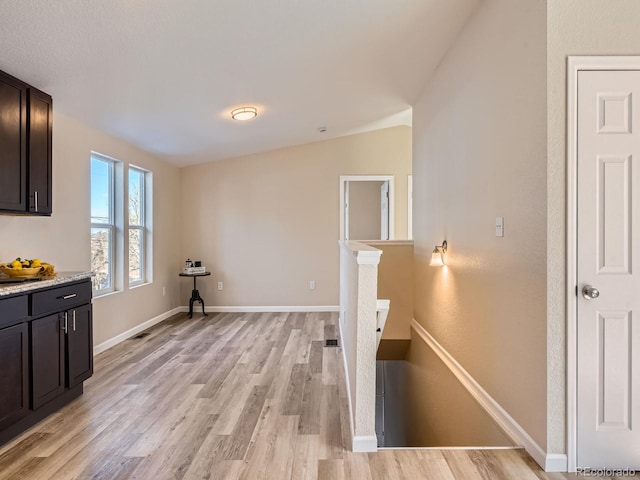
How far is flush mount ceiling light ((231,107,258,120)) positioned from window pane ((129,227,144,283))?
7.13ft

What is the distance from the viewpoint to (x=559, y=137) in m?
1.97

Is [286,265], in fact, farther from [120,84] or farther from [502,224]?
[502,224]

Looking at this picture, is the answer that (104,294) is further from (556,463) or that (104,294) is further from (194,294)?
(556,463)

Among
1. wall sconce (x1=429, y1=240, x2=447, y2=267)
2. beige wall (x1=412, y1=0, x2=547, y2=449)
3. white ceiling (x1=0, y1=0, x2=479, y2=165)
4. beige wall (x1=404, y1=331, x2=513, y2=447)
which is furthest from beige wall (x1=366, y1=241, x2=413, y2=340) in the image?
white ceiling (x1=0, y1=0, x2=479, y2=165)

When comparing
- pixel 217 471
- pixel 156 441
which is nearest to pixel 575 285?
pixel 217 471

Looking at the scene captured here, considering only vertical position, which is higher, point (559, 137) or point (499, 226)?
point (559, 137)

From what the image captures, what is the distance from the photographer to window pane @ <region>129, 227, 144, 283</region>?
16.9ft

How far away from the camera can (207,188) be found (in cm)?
642

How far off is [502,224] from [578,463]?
1330mm

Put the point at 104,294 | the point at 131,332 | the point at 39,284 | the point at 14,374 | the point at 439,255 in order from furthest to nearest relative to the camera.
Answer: the point at 131,332 < the point at 104,294 < the point at 439,255 < the point at 39,284 < the point at 14,374

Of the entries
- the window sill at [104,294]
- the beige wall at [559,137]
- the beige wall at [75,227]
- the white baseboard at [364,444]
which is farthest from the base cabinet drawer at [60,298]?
the beige wall at [559,137]

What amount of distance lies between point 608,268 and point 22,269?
3608 millimetres

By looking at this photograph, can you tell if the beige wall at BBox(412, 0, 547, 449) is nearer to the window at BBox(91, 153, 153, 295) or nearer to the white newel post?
the white newel post

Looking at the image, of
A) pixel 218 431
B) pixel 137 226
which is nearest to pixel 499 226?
pixel 218 431
